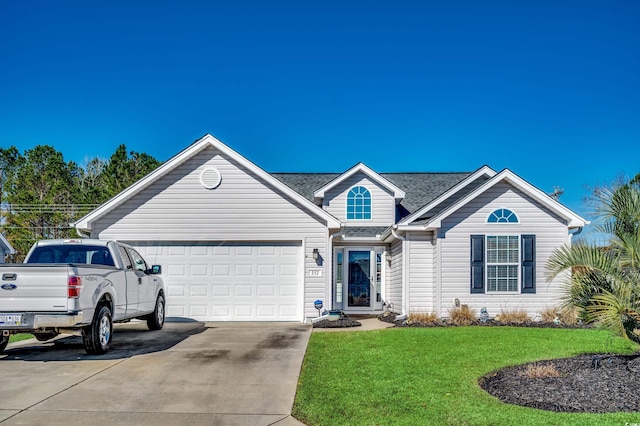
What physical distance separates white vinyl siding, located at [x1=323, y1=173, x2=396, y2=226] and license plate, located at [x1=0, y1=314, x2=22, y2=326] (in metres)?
12.6

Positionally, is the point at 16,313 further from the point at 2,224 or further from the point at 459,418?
the point at 2,224

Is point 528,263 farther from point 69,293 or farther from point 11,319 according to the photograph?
point 11,319

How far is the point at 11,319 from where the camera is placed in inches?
351

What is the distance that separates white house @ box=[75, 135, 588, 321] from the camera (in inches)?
626

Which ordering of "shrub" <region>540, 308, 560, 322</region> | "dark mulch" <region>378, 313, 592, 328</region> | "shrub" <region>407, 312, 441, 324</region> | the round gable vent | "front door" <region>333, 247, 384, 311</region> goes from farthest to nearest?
1. "front door" <region>333, 247, 384, 311</region>
2. the round gable vent
3. "shrub" <region>540, 308, 560, 322</region>
4. "shrub" <region>407, 312, 441, 324</region>
5. "dark mulch" <region>378, 313, 592, 328</region>

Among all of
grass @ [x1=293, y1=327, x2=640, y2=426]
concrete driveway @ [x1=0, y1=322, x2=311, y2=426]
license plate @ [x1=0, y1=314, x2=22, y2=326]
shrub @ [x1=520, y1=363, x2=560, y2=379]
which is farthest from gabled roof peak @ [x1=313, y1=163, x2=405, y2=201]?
shrub @ [x1=520, y1=363, x2=560, y2=379]

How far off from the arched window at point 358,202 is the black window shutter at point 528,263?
6.15m

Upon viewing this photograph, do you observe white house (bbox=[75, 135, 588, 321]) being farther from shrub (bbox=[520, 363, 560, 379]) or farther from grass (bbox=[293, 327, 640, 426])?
shrub (bbox=[520, 363, 560, 379])

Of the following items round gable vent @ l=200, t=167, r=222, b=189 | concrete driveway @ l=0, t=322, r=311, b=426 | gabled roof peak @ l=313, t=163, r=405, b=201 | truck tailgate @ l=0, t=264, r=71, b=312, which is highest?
gabled roof peak @ l=313, t=163, r=405, b=201

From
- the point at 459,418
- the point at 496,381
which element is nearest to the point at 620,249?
the point at 496,381

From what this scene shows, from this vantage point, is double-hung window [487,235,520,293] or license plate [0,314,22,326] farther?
double-hung window [487,235,520,293]

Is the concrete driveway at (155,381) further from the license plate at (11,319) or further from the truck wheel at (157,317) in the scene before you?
the truck wheel at (157,317)

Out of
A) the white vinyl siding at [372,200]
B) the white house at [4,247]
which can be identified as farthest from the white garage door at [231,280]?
the white house at [4,247]

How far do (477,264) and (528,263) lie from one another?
147cm
